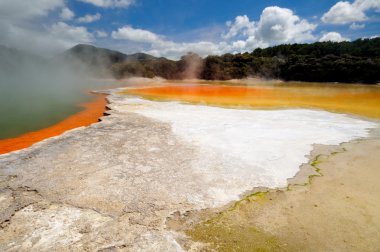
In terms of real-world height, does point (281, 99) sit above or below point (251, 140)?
A: below

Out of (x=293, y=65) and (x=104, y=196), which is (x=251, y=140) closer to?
(x=104, y=196)

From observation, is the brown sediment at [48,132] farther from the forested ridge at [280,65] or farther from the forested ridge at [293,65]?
the forested ridge at [293,65]

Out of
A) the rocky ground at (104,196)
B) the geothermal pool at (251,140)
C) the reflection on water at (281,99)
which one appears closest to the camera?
the rocky ground at (104,196)

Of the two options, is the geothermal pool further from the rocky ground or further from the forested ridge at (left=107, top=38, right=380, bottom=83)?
the forested ridge at (left=107, top=38, right=380, bottom=83)

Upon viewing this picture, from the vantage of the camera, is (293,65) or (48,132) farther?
(293,65)

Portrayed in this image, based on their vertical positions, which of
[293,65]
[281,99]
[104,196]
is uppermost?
[293,65]

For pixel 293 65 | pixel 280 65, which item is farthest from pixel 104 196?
pixel 280 65

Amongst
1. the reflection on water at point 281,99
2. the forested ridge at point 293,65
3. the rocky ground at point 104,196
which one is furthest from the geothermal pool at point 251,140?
the forested ridge at point 293,65

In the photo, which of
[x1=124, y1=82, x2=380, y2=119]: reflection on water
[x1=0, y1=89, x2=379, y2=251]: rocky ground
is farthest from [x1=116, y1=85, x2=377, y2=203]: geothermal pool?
[x1=124, y1=82, x2=380, y2=119]: reflection on water

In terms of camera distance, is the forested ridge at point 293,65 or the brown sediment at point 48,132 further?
the forested ridge at point 293,65

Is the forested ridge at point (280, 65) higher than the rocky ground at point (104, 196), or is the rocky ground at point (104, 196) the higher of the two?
the forested ridge at point (280, 65)

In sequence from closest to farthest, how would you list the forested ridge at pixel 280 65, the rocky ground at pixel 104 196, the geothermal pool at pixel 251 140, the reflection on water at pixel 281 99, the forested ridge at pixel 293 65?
1. the rocky ground at pixel 104 196
2. the geothermal pool at pixel 251 140
3. the reflection on water at pixel 281 99
4. the forested ridge at pixel 293 65
5. the forested ridge at pixel 280 65

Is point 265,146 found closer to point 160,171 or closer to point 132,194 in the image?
point 160,171

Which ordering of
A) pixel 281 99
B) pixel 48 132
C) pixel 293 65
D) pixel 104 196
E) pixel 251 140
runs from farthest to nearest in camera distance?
pixel 293 65 → pixel 281 99 → pixel 48 132 → pixel 251 140 → pixel 104 196
